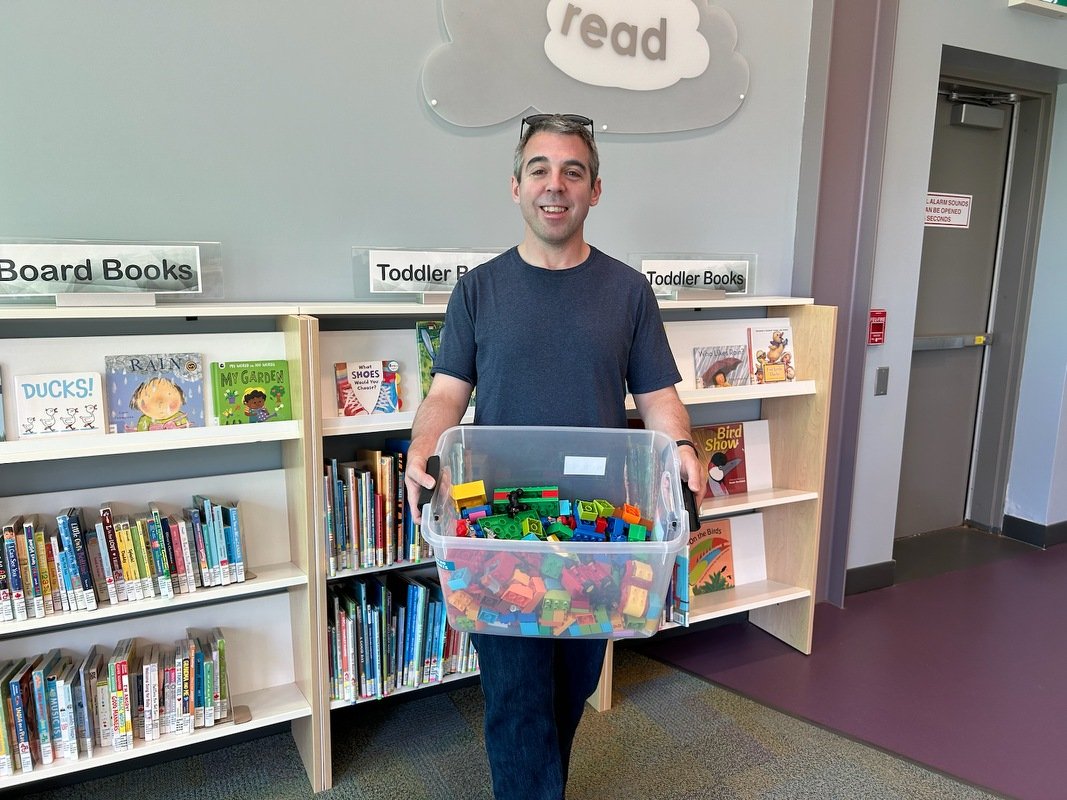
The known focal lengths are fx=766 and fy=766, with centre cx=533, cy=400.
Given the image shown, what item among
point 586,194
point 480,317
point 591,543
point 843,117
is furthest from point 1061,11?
point 591,543

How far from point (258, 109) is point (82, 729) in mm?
1618

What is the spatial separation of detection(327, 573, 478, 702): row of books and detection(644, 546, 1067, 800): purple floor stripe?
945 millimetres

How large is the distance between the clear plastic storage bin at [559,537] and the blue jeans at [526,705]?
186 mm

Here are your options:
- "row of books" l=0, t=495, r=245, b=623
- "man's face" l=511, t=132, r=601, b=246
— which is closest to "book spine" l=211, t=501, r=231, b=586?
"row of books" l=0, t=495, r=245, b=623

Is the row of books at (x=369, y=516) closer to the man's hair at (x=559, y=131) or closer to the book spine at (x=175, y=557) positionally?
the book spine at (x=175, y=557)

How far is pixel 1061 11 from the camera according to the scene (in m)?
3.23

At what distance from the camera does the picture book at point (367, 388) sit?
6.84ft

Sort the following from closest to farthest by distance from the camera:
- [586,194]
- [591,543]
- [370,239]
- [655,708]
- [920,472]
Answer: [591,543] → [586,194] → [370,239] → [655,708] → [920,472]

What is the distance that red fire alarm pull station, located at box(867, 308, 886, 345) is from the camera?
3.13 m

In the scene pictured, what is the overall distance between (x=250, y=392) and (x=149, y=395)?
0.76ft

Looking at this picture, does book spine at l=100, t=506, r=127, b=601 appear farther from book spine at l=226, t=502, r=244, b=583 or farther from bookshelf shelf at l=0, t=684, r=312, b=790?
bookshelf shelf at l=0, t=684, r=312, b=790

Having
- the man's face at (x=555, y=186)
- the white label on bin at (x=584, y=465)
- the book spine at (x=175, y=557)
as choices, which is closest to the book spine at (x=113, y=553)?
the book spine at (x=175, y=557)

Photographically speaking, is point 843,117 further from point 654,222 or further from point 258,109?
point 258,109

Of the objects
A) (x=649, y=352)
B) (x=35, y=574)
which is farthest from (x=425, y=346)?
(x=35, y=574)
